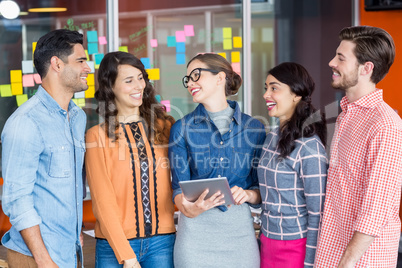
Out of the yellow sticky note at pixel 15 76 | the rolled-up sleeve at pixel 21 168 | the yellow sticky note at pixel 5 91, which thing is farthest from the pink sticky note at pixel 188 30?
the rolled-up sleeve at pixel 21 168

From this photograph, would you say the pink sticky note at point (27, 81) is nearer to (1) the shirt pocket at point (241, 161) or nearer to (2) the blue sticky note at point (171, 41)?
(2) the blue sticky note at point (171, 41)

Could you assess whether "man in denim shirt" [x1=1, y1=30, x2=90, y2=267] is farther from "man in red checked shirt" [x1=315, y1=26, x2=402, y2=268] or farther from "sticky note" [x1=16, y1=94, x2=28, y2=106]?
"sticky note" [x1=16, y1=94, x2=28, y2=106]

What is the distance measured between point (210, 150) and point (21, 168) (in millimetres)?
820

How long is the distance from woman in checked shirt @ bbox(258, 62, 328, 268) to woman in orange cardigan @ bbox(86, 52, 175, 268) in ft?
1.52

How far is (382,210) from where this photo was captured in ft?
Answer: 6.50

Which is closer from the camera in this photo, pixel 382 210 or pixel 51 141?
pixel 382 210

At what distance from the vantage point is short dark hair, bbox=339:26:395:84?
6.97 feet

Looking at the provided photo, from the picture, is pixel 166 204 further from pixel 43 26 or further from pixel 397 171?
pixel 43 26

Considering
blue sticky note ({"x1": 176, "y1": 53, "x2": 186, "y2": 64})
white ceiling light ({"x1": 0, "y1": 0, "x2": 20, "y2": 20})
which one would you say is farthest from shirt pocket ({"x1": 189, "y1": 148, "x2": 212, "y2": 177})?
blue sticky note ({"x1": 176, "y1": 53, "x2": 186, "y2": 64})

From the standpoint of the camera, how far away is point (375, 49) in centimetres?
212

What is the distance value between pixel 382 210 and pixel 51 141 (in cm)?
129

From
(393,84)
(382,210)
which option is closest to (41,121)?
(382,210)

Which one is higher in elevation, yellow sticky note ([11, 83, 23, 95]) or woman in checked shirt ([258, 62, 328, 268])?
yellow sticky note ([11, 83, 23, 95])

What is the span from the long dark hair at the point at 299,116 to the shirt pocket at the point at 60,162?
0.89 m
